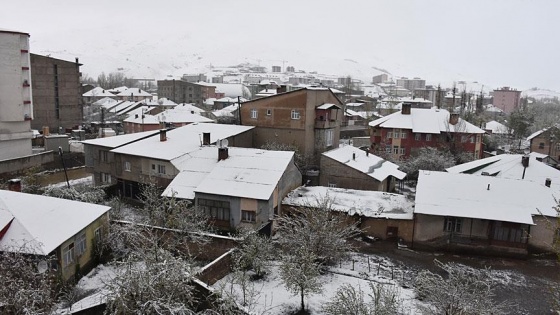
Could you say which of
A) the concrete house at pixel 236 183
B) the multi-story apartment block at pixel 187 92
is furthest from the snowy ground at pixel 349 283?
the multi-story apartment block at pixel 187 92

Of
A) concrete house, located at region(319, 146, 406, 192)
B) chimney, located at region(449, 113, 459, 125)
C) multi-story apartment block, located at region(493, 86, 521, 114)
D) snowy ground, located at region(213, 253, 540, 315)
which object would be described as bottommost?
snowy ground, located at region(213, 253, 540, 315)

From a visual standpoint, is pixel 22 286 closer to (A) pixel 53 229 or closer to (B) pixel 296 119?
(A) pixel 53 229

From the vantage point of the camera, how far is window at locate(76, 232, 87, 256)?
2003 centimetres

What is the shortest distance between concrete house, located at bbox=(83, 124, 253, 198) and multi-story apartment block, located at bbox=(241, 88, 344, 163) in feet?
14.1

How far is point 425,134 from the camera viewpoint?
48.1 metres

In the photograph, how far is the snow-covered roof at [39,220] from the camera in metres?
17.5

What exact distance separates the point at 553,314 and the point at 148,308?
16836 mm

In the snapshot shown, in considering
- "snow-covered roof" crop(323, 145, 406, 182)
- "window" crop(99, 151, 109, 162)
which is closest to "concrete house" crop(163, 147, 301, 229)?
"snow-covered roof" crop(323, 145, 406, 182)

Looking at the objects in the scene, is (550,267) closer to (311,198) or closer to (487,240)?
(487,240)

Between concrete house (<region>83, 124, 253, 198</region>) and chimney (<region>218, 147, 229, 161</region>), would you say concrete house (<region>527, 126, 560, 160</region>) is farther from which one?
chimney (<region>218, 147, 229, 161</region>)

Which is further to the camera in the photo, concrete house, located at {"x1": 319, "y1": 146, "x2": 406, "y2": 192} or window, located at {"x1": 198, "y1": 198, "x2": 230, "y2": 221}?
concrete house, located at {"x1": 319, "y1": 146, "x2": 406, "y2": 192}

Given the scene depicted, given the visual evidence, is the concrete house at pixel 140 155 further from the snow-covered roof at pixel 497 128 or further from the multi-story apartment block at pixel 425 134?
the snow-covered roof at pixel 497 128

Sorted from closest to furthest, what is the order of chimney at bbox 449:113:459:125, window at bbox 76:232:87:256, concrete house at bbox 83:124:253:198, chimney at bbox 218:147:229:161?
window at bbox 76:232:87:256 → chimney at bbox 218:147:229:161 → concrete house at bbox 83:124:253:198 → chimney at bbox 449:113:459:125

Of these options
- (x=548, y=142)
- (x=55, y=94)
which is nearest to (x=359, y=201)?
(x=548, y=142)
